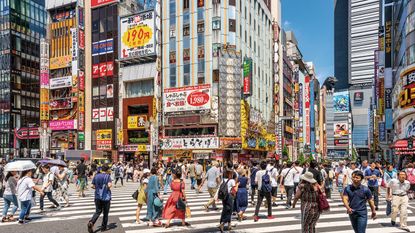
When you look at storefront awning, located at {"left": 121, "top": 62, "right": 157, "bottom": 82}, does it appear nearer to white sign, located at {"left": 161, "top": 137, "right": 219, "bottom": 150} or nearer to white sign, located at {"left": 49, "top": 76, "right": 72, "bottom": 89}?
white sign, located at {"left": 161, "top": 137, "right": 219, "bottom": 150}

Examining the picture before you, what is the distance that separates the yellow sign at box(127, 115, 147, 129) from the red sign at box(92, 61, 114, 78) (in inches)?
318

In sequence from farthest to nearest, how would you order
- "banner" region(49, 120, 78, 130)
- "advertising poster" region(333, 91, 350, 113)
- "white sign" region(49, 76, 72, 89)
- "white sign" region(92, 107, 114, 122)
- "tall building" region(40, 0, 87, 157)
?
"advertising poster" region(333, 91, 350, 113) < "white sign" region(49, 76, 72, 89) < "banner" region(49, 120, 78, 130) < "tall building" region(40, 0, 87, 157) < "white sign" region(92, 107, 114, 122)

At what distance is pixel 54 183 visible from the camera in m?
14.0

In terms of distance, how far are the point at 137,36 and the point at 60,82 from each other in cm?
1536

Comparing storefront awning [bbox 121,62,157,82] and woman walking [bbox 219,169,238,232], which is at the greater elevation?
storefront awning [bbox 121,62,157,82]

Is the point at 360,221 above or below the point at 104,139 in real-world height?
above

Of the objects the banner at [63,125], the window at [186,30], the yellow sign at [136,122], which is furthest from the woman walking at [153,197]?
the banner at [63,125]

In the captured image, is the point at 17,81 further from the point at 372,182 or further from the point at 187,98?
the point at 372,182

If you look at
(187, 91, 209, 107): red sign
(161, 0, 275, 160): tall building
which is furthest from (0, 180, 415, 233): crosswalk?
(187, 91, 209, 107): red sign

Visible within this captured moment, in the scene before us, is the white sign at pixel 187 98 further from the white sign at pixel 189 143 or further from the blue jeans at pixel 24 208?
the blue jeans at pixel 24 208

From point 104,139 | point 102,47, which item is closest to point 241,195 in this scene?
point 104,139

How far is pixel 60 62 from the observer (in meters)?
56.9

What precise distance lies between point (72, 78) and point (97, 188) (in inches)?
1931

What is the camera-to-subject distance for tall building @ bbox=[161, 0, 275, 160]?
4303cm
